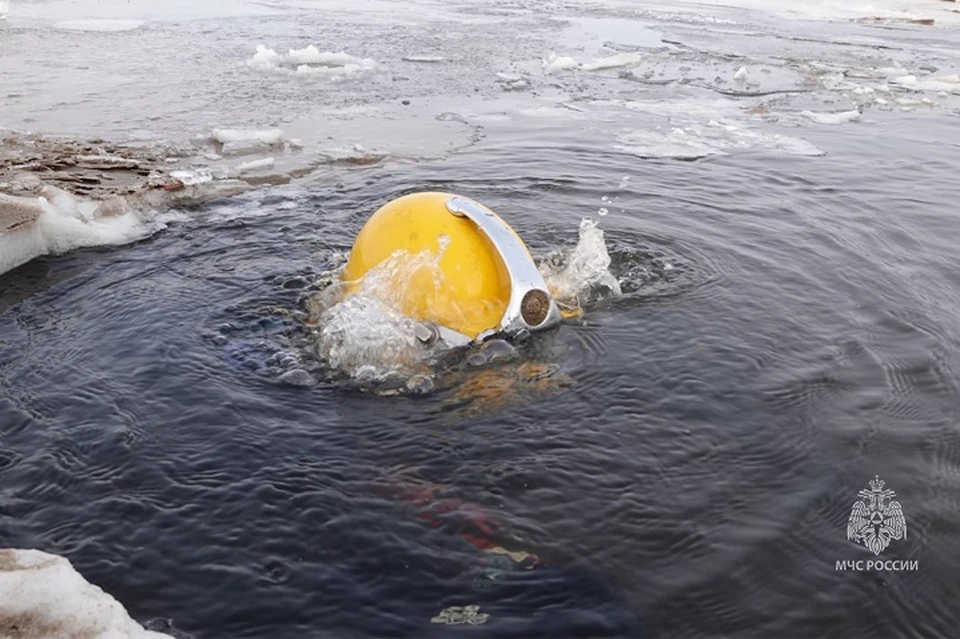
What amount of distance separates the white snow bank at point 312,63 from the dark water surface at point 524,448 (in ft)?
23.5

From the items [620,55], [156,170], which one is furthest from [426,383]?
[620,55]

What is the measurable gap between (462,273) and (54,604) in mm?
2495

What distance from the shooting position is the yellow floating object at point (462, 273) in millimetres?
4441

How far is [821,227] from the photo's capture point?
6.75 metres

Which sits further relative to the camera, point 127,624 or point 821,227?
point 821,227

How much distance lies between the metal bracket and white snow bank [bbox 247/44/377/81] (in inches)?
349

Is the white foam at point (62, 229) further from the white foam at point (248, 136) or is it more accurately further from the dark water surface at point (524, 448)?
the white foam at point (248, 136)

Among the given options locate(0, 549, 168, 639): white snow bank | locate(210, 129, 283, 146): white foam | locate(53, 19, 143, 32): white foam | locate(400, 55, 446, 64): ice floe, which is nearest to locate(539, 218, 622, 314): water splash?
locate(0, 549, 168, 639): white snow bank

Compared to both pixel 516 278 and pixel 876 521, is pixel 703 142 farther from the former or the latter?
pixel 876 521

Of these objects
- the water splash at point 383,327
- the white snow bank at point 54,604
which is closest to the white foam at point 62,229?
the water splash at point 383,327

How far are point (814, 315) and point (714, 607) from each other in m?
2.74

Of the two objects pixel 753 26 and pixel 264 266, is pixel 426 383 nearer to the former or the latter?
pixel 264 266

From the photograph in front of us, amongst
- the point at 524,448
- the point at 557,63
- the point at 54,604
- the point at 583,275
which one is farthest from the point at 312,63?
the point at 54,604

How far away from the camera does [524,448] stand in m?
3.81
